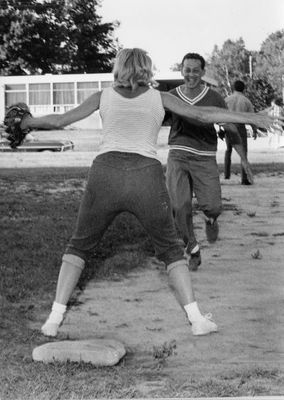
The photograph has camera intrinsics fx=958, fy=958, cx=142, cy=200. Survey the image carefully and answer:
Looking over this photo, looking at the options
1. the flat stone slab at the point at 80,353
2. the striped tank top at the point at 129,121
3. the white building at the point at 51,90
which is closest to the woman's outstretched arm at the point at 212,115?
the striped tank top at the point at 129,121

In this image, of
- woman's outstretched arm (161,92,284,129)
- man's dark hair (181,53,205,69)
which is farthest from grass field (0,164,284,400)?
man's dark hair (181,53,205,69)

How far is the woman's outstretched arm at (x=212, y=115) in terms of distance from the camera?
5.77 metres

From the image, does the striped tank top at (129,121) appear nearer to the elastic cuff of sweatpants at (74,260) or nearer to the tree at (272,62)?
the elastic cuff of sweatpants at (74,260)

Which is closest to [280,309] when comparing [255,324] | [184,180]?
[255,324]

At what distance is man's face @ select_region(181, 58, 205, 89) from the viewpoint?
7.88m

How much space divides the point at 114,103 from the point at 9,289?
210 centimetres

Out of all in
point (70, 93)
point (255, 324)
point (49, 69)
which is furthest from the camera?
point (49, 69)

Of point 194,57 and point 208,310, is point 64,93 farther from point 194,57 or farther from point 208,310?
point 208,310

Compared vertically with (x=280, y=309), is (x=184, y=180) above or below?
above

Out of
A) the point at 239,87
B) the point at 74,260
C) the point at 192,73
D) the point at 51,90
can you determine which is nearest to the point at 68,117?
the point at 74,260

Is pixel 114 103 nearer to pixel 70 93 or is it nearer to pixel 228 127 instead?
pixel 228 127

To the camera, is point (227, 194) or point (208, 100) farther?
point (227, 194)

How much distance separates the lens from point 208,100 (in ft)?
25.6

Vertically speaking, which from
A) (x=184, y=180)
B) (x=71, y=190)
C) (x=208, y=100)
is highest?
(x=208, y=100)
